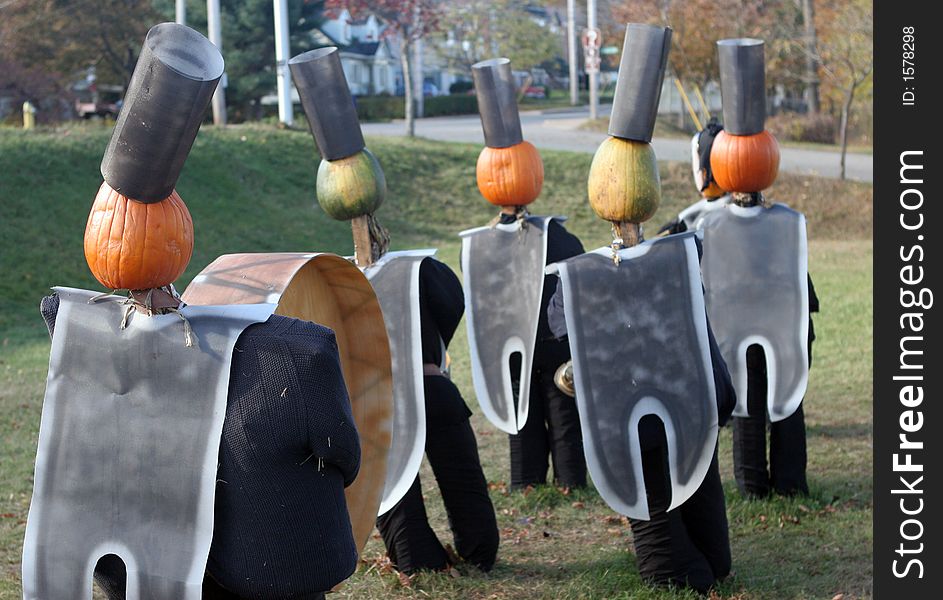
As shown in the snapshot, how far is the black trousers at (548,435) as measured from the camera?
6363 millimetres

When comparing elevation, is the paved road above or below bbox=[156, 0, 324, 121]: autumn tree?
below

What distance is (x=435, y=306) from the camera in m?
5.10

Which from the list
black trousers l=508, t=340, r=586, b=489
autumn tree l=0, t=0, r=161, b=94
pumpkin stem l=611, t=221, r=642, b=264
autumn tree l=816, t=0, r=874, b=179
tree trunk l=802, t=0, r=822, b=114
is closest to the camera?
pumpkin stem l=611, t=221, r=642, b=264

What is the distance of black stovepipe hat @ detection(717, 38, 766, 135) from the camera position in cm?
603

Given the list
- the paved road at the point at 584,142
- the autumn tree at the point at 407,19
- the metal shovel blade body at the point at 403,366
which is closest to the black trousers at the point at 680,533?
the metal shovel blade body at the point at 403,366

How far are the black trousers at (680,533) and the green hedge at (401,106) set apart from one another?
27.7m

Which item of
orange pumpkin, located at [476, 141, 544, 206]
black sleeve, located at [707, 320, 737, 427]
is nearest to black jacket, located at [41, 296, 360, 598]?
black sleeve, located at [707, 320, 737, 427]

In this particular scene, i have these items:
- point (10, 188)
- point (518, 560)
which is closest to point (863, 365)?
point (518, 560)

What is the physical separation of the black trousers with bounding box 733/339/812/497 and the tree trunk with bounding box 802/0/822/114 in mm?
16472

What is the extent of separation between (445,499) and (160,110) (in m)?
2.72

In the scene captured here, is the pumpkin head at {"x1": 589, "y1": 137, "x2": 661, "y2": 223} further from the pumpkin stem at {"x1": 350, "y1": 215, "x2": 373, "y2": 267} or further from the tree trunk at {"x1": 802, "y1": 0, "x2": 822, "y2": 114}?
the tree trunk at {"x1": 802, "y1": 0, "x2": 822, "y2": 114}

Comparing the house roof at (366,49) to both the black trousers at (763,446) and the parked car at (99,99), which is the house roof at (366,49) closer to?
the parked car at (99,99)

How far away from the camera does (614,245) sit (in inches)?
183

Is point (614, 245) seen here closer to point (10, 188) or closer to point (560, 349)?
point (560, 349)
